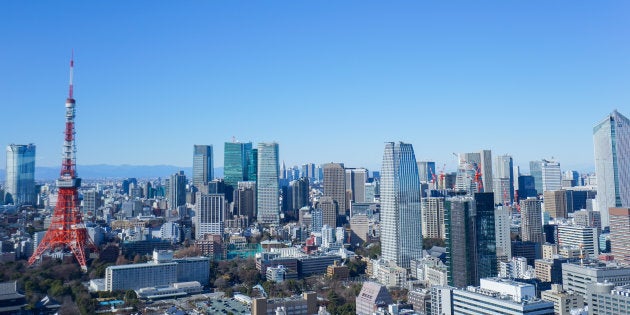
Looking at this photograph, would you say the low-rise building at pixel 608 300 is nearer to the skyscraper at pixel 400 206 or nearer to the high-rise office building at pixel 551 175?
the skyscraper at pixel 400 206

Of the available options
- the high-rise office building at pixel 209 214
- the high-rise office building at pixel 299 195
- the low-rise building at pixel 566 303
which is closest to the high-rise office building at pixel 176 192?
the high-rise office building at pixel 299 195

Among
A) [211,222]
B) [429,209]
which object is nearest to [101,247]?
[211,222]

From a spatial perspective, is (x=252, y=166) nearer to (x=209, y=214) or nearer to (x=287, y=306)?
(x=209, y=214)

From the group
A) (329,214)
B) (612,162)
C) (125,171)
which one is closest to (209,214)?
(329,214)

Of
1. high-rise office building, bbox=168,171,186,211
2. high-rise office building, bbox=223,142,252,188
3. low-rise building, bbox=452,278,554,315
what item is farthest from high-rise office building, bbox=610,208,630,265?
high-rise office building, bbox=168,171,186,211

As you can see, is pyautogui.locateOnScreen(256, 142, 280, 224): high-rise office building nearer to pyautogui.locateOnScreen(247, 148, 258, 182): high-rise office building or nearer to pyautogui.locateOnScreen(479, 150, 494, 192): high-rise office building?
pyautogui.locateOnScreen(247, 148, 258, 182): high-rise office building

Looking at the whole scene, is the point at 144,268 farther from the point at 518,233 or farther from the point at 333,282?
the point at 518,233
